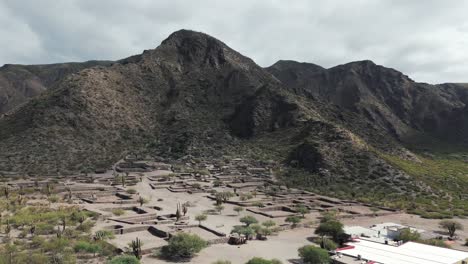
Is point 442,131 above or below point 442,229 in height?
above

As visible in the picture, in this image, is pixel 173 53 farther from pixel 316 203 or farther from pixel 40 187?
pixel 316 203

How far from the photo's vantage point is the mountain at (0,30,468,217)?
80.7 metres

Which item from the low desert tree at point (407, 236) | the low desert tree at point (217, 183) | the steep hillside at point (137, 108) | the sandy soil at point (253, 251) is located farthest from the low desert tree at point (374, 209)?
the steep hillside at point (137, 108)

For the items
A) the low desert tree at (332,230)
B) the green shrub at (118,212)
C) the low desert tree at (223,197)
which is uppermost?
the green shrub at (118,212)

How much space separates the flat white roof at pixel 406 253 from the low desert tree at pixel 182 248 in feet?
35.1

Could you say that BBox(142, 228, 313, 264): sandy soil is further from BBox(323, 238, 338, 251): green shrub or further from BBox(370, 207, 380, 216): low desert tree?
BBox(370, 207, 380, 216): low desert tree

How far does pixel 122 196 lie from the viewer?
58.4 metres

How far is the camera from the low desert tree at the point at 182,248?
29328mm

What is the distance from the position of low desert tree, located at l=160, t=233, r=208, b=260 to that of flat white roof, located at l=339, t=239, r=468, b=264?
35.1 ft

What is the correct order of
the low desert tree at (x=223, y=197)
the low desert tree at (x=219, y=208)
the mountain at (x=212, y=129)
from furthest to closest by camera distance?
the mountain at (x=212, y=129), the low desert tree at (x=223, y=197), the low desert tree at (x=219, y=208)

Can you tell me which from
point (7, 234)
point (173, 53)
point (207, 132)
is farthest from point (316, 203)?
point (173, 53)

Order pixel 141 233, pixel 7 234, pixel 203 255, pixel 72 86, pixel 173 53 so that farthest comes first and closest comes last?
1. pixel 173 53
2. pixel 72 86
3. pixel 141 233
4. pixel 7 234
5. pixel 203 255

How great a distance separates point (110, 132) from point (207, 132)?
27175 mm

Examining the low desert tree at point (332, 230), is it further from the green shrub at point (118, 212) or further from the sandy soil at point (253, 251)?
the green shrub at point (118, 212)
